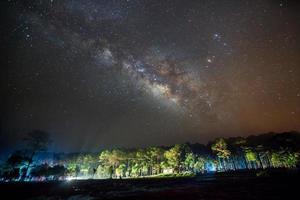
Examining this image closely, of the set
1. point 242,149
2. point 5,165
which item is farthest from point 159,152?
point 5,165

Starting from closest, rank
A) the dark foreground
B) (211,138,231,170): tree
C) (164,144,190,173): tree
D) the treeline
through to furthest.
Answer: the dark foreground, the treeline, (164,144,190,173): tree, (211,138,231,170): tree

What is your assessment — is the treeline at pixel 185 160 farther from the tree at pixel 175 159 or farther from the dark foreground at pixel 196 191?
the dark foreground at pixel 196 191

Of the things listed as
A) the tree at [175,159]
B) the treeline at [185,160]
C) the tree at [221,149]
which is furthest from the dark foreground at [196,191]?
the tree at [175,159]

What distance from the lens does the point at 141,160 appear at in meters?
123

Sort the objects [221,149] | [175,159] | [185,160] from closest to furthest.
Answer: [175,159], [185,160], [221,149]

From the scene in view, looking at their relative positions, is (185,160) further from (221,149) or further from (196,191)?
(196,191)

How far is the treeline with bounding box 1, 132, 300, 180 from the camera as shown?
325 ft

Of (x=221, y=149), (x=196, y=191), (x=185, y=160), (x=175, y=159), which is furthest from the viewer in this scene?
(x=221, y=149)

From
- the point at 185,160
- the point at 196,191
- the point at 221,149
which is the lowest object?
the point at 196,191

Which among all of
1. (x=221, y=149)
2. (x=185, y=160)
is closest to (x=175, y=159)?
(x=185, y=160)

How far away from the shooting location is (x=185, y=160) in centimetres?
10912

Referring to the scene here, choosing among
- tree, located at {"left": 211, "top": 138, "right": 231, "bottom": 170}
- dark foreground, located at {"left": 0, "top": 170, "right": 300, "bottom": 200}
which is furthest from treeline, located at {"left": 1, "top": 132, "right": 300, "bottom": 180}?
dark foreground, located at {"left": 0, "top": 170, "right": 300, "bottom": 200}

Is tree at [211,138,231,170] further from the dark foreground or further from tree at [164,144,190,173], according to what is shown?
the dark foreground

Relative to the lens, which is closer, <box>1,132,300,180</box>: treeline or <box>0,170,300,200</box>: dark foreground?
<box>0,170,300,200</box>: dark foreground
